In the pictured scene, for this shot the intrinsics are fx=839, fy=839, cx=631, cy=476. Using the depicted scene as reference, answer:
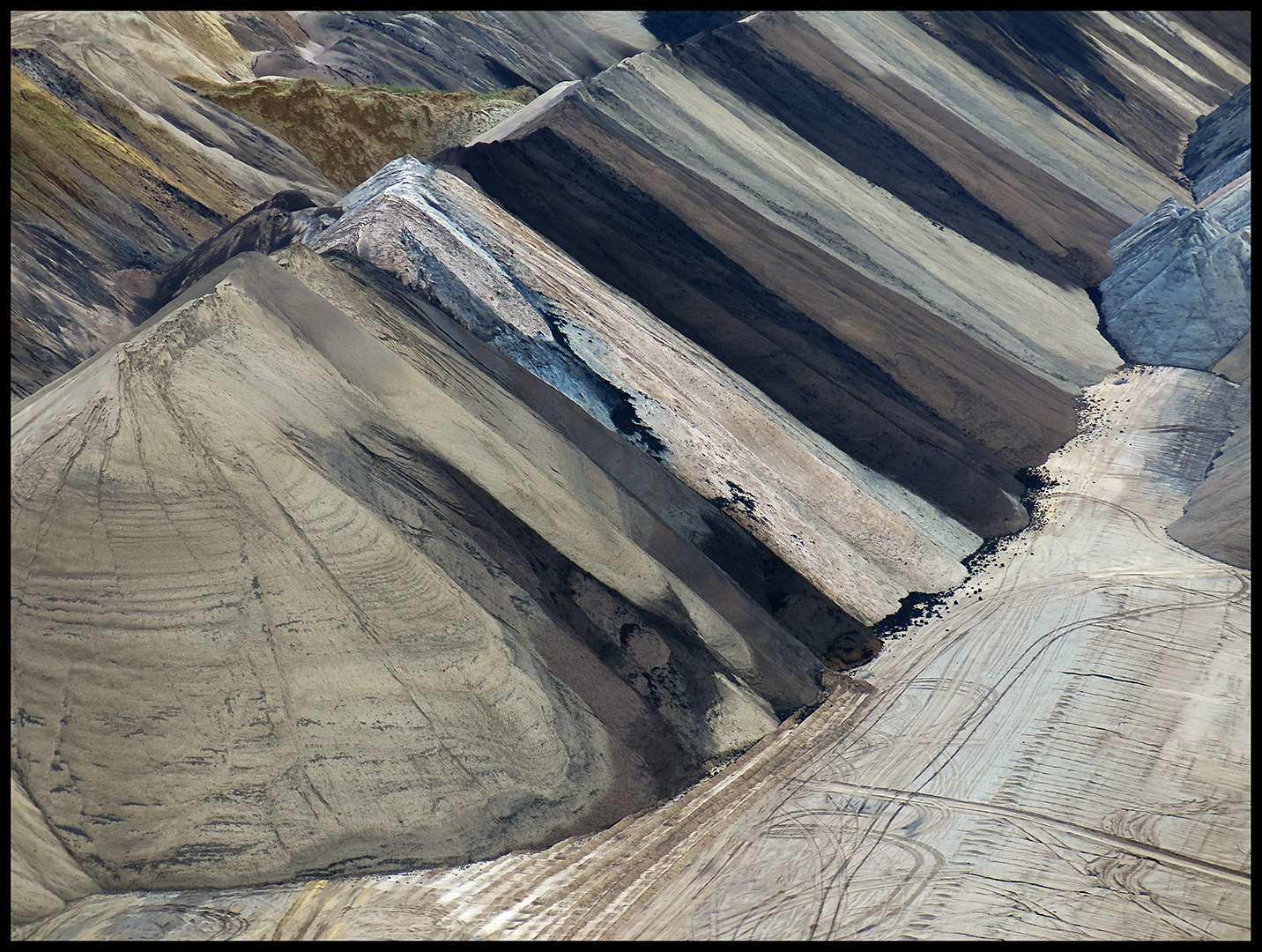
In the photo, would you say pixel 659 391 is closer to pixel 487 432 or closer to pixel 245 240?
pixel 487 432

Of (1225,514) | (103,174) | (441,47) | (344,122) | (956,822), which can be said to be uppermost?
(441,47)

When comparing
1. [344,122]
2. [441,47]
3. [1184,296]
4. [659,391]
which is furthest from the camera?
[441,47]

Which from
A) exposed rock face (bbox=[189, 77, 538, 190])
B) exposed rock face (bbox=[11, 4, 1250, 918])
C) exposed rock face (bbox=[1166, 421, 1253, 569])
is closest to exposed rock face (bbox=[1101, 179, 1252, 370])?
exposed rock face (bbox=[11, 4, 1250, 918])

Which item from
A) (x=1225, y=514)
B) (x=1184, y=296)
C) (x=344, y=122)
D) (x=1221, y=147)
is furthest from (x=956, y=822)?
(x=1221, y=147)

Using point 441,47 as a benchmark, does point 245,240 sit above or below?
below

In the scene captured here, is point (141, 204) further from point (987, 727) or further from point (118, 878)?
point (987, 727)

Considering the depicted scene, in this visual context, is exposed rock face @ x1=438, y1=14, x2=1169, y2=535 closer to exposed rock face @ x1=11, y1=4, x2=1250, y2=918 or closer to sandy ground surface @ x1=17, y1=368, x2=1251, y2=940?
exposed rock face @ x1=11, y1=4, x2=1250, y2=918
